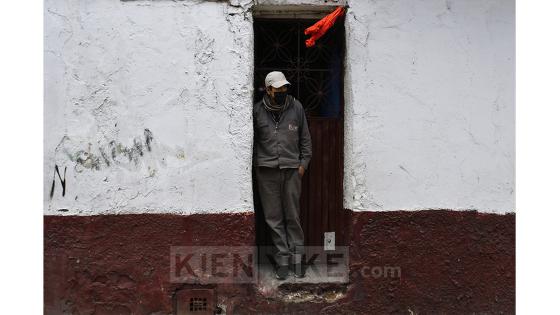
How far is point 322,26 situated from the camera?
487 centimetres

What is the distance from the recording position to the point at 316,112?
5.63m

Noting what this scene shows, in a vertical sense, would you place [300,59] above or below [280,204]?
above

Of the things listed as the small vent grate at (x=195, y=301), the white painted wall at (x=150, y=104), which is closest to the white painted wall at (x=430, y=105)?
the white painted wall at (x=150, y=104)

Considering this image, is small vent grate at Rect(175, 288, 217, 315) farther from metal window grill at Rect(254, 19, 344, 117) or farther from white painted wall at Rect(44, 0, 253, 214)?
metal window grill at Rect(254, 19, 344, 117)

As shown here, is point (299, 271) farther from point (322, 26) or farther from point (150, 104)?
point (322, 26)

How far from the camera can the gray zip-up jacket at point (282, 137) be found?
4.98 m

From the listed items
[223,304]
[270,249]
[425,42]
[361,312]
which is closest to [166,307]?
[223,304]

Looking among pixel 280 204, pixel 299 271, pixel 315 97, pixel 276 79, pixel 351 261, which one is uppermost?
pixel 276 79

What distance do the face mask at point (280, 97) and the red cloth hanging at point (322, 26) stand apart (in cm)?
52

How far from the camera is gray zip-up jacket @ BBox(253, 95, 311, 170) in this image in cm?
498

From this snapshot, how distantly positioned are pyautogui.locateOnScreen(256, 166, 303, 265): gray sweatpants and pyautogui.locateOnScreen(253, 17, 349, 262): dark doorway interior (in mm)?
320

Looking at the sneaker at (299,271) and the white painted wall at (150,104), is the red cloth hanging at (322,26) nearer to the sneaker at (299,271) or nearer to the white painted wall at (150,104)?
the white painted wall at (150,104)

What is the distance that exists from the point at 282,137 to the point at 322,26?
108 centimetres

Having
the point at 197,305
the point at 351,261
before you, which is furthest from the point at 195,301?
the point at 351,261
